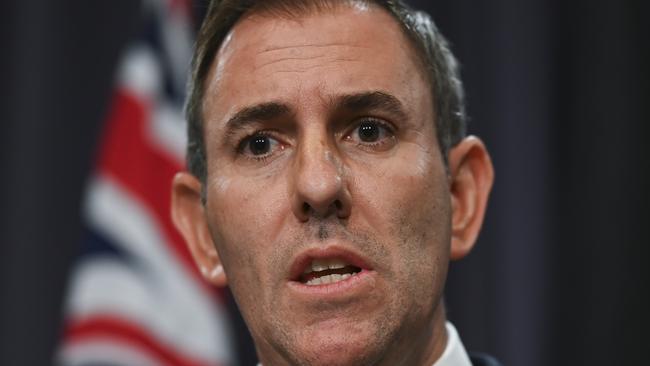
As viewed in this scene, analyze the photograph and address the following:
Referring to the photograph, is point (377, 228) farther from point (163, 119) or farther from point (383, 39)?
point (163, 119)

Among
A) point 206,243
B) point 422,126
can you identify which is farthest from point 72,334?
point 422,126

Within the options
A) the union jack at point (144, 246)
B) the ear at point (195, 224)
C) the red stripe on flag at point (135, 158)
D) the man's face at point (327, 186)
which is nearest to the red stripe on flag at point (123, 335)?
the union jack at point (144, 246)

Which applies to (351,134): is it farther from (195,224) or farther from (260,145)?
(195,224)

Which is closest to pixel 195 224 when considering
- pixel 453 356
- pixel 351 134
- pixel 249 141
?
pixel 249 141

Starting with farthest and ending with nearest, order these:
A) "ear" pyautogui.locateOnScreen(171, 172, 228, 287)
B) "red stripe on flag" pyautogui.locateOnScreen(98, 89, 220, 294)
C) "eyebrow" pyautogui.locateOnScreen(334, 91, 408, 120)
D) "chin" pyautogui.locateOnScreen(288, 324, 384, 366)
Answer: "red stripe on flag" pyautogui.locateOnScreen(98, 89, 220, 294), "ear" pyautogui.locateOnScreen(171, 172, 228, 287), "eyebrow" pyautogui.locateOnScreen(334, 91, 408, 120), "chin" pyautogui.locateOnScreen(288, 324, 384, 366)

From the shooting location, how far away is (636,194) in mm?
2881

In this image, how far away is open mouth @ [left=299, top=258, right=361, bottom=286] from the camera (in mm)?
1448

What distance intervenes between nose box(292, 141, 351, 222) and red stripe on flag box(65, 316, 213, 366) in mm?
1433

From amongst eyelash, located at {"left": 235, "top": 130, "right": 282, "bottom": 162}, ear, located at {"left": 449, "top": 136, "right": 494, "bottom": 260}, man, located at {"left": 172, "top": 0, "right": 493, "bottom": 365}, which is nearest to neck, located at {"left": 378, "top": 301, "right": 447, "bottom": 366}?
man, located at {"left": 172, "top": 0, "right": 493, "bottom": 365}

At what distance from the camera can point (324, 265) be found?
1457 mm

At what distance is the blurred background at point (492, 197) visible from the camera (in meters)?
2.83

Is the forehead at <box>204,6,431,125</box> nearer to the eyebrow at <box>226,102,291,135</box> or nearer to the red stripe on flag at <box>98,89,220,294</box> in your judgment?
the eyebrow at <box>226,102,291,135</box>

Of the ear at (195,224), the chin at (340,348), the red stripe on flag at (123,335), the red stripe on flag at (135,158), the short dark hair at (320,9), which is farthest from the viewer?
the red stripe on flag at (135,158)

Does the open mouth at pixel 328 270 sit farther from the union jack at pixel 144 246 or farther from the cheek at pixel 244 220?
the union jack at pixel 144 246
